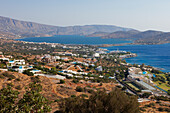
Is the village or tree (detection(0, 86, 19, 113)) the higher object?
tree (detection(0, 86, 19, 113))

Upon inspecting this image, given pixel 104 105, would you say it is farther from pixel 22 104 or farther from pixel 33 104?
pixel 22 104

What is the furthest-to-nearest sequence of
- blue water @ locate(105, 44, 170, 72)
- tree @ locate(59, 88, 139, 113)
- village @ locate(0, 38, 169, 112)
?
blue water @ locate(105, 44, 170, 72), village @ locate(0, 38, 169, 112), tree @ locate(59, 88, 139, 113)

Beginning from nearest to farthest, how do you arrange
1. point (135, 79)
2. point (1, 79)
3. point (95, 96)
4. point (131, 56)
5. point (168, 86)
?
1. point (95, 96)
2. point (1, 79)
3. point (168, 86)
4. point (135, 79)
5. point (131, 56)

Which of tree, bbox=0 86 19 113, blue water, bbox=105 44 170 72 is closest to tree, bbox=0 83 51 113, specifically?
tree, bbox=0 86 19 113

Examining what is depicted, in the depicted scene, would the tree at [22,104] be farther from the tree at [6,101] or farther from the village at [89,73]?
the village at [89,73]

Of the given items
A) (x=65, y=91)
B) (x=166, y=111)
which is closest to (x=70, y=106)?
(x=65, y=91)

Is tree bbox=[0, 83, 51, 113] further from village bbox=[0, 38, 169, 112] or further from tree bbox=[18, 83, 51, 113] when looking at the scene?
village bbox=[0, 38, 169, 112]

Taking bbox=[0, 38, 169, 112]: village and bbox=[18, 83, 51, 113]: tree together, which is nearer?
bbox=[18, 83, 51, 113]: tree

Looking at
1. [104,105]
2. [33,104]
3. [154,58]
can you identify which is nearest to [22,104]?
[33,104]

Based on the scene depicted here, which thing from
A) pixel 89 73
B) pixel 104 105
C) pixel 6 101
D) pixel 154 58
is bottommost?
pixel 89 73

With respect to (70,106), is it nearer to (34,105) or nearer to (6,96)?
(34,105)

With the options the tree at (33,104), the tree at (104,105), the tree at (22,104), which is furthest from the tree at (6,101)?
the tree at (104,105)
